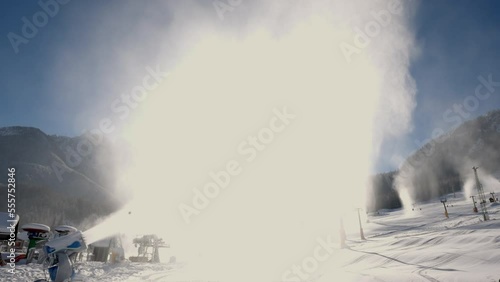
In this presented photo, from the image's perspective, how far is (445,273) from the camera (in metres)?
8.49

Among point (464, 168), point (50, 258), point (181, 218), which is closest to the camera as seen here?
point (50, 258)

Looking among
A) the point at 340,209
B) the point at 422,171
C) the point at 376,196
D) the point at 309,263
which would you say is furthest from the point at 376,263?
the point at 422,171

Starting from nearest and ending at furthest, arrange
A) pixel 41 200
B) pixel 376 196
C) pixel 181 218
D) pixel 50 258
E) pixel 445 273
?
pixel 445 273 → pixel 50 258 → pixel 41 200 → pixel 181 218 → pixel 376 196

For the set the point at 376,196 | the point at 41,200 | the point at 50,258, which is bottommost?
the point at 376,196

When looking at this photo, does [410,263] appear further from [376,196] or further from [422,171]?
[422,171]

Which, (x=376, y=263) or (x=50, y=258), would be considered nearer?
(x=50, y=258)

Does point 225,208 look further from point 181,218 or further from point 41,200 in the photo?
point 41,200

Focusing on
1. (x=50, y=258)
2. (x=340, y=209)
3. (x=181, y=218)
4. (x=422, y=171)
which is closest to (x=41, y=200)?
(x=181, y=218)

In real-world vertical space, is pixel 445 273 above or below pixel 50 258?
below

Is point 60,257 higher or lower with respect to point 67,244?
lower

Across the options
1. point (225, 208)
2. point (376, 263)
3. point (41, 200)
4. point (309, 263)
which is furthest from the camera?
point (41, 200)

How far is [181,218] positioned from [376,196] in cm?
10059

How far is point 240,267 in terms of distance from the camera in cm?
1580

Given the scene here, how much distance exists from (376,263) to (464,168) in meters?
193
